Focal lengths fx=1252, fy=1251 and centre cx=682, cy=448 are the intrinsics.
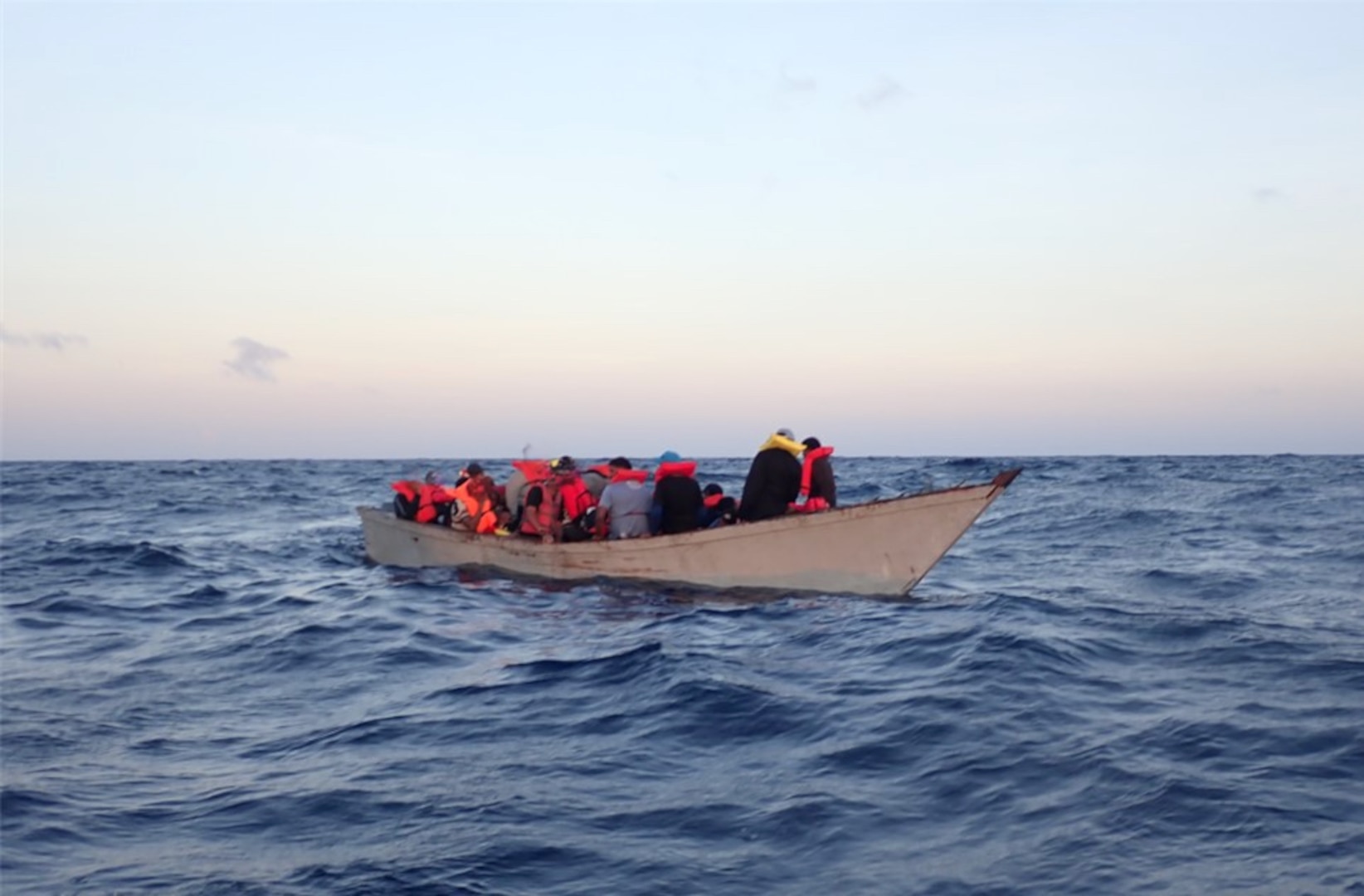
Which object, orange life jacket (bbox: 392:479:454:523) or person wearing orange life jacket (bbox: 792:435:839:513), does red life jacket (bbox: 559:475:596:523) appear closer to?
orange life jacket (bbox: 392:479:454:523)

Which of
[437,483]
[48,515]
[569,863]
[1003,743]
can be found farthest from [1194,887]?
[48,515]

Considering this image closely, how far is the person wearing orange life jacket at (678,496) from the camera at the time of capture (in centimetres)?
1775

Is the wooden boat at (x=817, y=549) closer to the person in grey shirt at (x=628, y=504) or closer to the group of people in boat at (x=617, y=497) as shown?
the group of people in boat at (x=617, y=497)

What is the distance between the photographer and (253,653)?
14.0m

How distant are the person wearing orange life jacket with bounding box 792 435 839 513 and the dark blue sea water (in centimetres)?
136

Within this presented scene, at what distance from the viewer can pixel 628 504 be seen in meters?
18.2

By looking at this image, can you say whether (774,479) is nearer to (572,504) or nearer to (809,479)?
(809,479)

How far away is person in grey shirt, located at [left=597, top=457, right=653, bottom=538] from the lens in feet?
59.7

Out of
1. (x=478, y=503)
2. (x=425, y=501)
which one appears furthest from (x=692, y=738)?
(x=425, y=501)

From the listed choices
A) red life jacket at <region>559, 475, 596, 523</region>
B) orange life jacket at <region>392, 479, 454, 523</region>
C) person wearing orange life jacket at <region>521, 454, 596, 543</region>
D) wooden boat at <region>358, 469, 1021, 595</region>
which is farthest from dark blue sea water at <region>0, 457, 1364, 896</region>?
orange life jacket at <region>392, 479, 454, 523</region>

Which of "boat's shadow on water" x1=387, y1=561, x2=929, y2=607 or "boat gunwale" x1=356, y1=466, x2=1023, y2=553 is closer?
"boat gunwale" x1=356, y1=466, x2=1023, y2=553

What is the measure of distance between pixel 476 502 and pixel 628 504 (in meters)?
3.31

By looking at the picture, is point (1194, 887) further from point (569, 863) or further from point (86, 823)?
point (86, 823)

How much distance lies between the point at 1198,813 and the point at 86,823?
22.6 ft
